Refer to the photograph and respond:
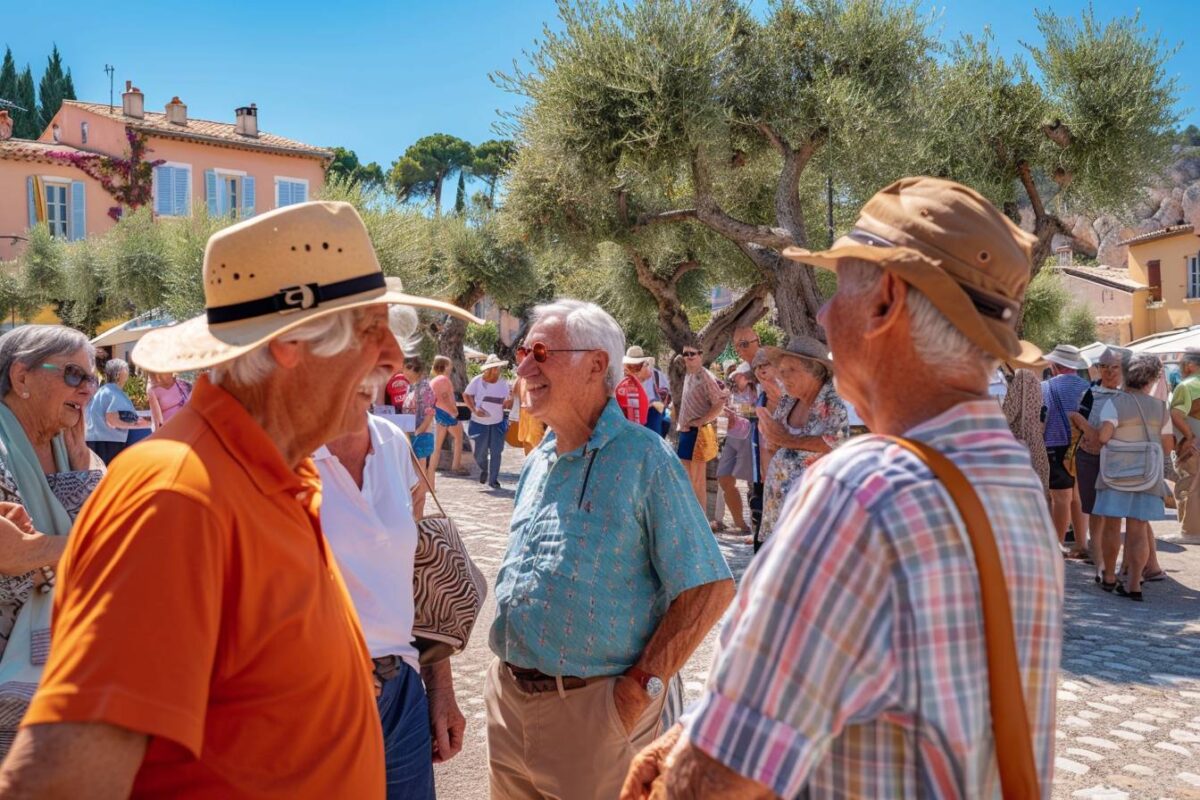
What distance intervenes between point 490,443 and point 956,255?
1274 cm

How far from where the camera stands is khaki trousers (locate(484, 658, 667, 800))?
264 cm

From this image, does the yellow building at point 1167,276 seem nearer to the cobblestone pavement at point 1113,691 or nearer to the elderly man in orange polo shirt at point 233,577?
the cobblestone pavement at point 1113,691

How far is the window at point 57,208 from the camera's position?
34.7 metres

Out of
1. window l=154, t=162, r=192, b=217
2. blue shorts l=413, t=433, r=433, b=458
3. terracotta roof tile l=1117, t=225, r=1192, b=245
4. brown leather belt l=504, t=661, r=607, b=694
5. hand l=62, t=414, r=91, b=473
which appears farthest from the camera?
terracotta roof tile l=1117, t=225, r=1192, b=245

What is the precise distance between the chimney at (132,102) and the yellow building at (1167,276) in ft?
136

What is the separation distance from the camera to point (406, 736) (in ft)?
8.58

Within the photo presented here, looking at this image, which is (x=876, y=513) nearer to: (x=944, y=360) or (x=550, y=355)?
(x=944, y=360)

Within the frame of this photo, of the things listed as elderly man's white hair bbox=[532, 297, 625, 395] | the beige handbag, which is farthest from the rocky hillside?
the beige handbag

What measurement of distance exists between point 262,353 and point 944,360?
42.8 inches

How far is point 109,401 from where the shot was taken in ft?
32.9

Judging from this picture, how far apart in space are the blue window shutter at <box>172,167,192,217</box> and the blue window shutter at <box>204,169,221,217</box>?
577 millimetres

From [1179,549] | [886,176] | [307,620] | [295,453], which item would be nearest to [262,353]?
[295,453]

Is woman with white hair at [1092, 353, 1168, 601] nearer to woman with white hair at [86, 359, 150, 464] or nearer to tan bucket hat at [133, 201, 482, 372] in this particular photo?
tan bucket hat at [133, 201, 482, 372]

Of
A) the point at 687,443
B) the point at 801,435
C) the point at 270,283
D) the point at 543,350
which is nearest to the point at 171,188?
the point at 687,443
